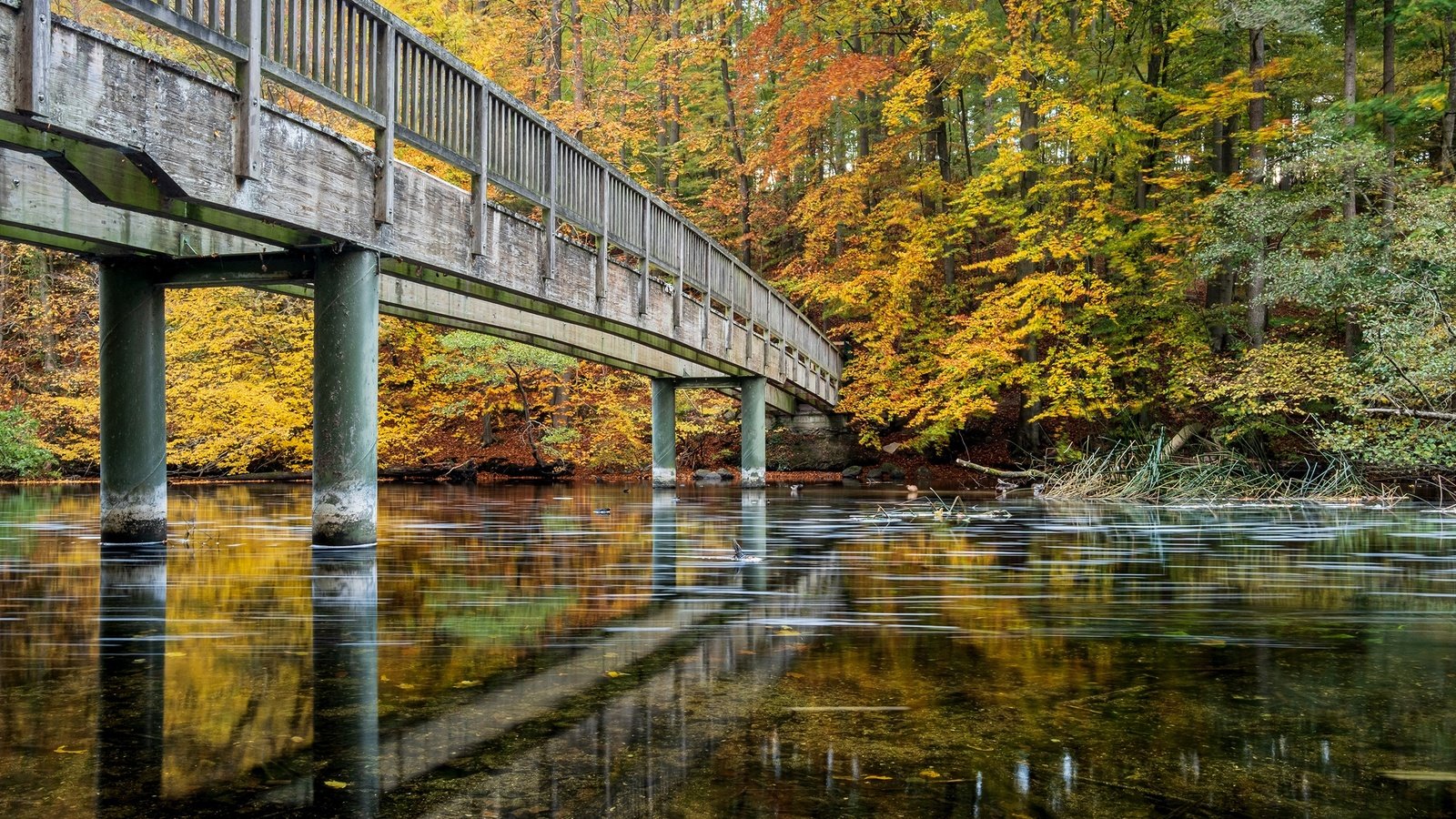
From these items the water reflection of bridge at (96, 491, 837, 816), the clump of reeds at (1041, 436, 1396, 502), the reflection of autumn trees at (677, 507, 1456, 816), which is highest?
the clump of reeds at (1041, 436, 1396, 502)

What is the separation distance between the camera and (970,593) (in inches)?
265

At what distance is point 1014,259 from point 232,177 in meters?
18.6

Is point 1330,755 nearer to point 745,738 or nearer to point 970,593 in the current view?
point 745,738

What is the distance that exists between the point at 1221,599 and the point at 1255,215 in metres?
15.0

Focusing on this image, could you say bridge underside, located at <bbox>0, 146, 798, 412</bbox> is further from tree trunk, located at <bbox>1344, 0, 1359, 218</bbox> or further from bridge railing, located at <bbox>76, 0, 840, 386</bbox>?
tree trunk, located at <bbox>1344, 0, 1359, 218</bbox>

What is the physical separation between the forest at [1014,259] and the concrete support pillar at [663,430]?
3026 mm

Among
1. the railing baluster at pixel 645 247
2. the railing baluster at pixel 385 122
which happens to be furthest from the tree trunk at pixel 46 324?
the railing baluster at pixel 385 122

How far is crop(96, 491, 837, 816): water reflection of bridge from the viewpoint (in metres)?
2.68

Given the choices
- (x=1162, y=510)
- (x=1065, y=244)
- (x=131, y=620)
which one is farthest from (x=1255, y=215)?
(x=131, y=620)

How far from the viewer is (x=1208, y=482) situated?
19.6m

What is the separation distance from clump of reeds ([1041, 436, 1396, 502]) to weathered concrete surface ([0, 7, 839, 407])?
39.1 ft

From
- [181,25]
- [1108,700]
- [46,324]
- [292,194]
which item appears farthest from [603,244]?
[46,324]

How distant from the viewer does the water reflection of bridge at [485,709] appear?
268 cm

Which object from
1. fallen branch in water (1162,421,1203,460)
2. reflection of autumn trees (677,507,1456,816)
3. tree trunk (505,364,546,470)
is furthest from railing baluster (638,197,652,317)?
tree trunk (505,364,546,470)
